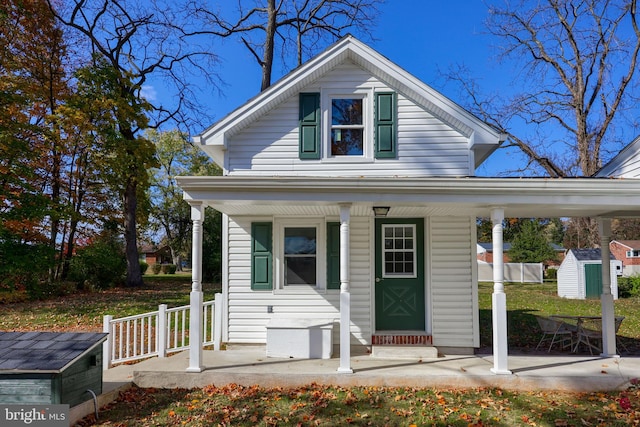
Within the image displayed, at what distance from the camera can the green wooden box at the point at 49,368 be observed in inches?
170

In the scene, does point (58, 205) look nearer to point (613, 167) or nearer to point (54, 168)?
point (54, 168)

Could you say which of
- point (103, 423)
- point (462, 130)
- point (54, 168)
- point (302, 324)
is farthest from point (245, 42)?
point (103, 423)

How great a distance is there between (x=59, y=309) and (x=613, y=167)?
15.8 metres

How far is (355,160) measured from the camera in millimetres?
7703

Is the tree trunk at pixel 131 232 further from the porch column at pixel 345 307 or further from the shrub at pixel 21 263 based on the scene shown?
the porch column at pixel 345 307

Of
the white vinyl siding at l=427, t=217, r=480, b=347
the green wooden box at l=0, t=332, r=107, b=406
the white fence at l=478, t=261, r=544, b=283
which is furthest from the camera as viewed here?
the white fence at l=478, t=261, r=544, b=283

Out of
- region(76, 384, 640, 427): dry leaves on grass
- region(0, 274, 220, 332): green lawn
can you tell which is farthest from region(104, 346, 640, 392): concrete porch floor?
region(0, 274, 220, 332): green lawn

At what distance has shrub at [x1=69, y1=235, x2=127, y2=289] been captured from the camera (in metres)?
17.3

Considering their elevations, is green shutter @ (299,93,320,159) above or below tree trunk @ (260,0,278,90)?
below

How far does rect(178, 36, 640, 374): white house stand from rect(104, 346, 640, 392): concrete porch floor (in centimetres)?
98

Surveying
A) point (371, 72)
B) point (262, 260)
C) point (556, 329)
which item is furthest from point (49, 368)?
point (556, 329)

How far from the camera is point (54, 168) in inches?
663

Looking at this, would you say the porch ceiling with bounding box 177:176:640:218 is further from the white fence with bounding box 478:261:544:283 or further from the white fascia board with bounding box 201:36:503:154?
Answer: the white fence with bounding box 478:261:544:283

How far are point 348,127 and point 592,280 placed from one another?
15878 mm
